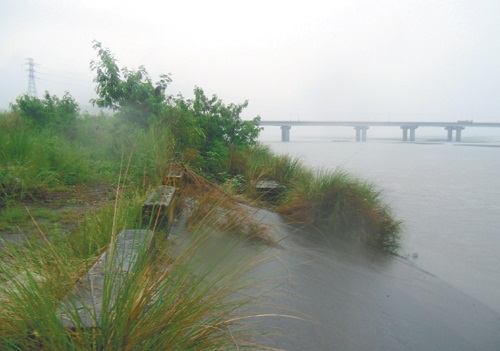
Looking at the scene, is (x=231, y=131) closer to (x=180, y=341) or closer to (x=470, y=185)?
(x=180, y=341)

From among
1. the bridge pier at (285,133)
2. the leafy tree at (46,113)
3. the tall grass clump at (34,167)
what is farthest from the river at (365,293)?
the bridge pier at (285,133)

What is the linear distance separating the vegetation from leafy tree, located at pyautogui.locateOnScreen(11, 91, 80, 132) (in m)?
0.04

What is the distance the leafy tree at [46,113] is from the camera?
41.3 feet

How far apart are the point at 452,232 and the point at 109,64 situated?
1186 centimetres

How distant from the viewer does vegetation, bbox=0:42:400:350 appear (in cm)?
182

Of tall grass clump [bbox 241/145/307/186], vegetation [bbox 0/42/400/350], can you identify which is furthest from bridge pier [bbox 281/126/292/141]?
tall grass clump [bbox 241/145/307/186]

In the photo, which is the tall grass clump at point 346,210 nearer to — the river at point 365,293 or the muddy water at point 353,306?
the river at point 365,293

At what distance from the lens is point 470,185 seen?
2189 cm

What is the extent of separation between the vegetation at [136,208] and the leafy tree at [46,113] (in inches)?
1.6

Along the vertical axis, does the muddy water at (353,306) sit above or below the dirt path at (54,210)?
below

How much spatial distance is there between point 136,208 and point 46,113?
1005cm

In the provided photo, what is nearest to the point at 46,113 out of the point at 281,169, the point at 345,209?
the point at 281,169

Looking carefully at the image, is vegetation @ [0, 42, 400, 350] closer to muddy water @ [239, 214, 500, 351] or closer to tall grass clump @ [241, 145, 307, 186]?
tall grass clump @ [241, 145, 307, 186]

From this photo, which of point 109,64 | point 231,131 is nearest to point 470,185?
point 231,131
